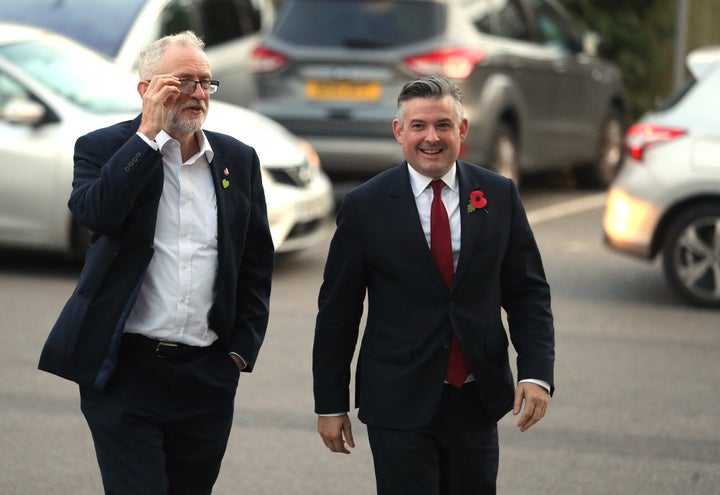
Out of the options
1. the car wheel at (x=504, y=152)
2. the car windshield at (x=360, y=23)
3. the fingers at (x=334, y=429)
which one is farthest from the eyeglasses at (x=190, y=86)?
the car wheel at (x=504, y=152)

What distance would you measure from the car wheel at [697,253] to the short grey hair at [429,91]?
5661 mm

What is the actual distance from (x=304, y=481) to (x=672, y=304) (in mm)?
4412

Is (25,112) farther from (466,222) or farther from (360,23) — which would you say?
(466,222)

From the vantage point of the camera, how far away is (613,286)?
10.3m

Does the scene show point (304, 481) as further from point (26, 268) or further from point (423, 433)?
point (26, 268)

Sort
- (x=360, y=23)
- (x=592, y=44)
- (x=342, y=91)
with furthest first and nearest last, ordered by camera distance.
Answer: (x=592, y=44) → (x=360, y=23) → (x=342, y=91)

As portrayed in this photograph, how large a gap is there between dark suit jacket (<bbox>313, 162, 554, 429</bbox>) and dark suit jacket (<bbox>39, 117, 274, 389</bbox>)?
0.28 m

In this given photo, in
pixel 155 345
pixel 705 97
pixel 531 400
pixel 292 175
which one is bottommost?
pixel 292 175

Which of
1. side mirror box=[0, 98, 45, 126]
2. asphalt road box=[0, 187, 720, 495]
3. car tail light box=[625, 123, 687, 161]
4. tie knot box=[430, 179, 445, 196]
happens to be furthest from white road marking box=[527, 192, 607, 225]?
tie knot box=[430, 179, 445, 196]

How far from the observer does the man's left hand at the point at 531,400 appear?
13.1ft

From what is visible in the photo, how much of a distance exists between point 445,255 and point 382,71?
8.47 m

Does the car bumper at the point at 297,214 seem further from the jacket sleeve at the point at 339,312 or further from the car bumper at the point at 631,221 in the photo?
the jacket sleeve at the point at 339,312

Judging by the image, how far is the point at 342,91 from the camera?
1242cm

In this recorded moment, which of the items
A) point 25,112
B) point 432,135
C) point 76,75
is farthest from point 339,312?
point 76,75
